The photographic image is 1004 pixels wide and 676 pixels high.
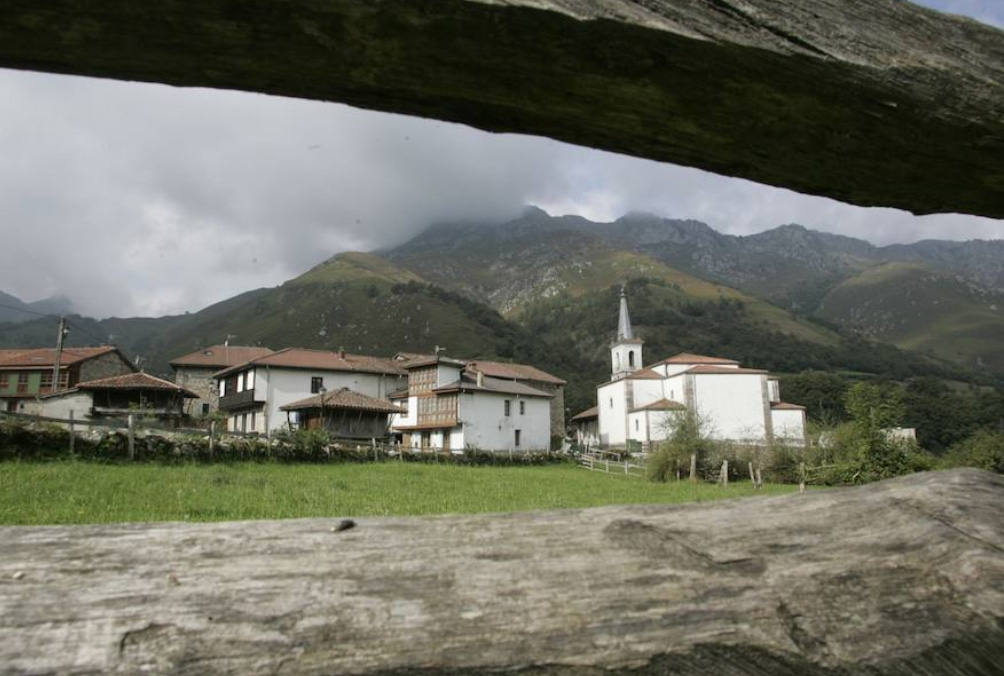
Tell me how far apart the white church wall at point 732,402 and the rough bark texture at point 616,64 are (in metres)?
61.4

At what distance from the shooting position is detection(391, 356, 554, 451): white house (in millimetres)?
49375

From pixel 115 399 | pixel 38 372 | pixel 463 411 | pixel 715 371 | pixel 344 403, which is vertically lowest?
pixel 463 411

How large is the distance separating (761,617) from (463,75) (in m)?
1.39

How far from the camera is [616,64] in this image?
138cm

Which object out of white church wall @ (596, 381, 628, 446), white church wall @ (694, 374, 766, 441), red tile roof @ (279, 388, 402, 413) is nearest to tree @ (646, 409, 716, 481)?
red tile roof @ (279, 388, 402, 413)

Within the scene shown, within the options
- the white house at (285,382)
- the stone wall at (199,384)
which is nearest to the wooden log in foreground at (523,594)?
the white house at (285,382)

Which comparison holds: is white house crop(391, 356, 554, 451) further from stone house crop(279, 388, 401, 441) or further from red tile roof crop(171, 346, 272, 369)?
red tile roof crop(171, 346, 272, 369)

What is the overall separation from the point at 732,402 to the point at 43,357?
6193 cm

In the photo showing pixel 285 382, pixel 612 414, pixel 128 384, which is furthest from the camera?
pixel 612 414

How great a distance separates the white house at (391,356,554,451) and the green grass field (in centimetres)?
2432

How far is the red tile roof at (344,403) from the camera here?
142ft

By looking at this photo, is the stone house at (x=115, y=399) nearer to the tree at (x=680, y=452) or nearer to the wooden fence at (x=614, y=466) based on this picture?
the wooden fence at (x=614, y=466)

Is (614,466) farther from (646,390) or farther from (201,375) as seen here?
(201,375)

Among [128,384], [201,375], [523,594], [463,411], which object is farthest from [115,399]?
[523,594]
